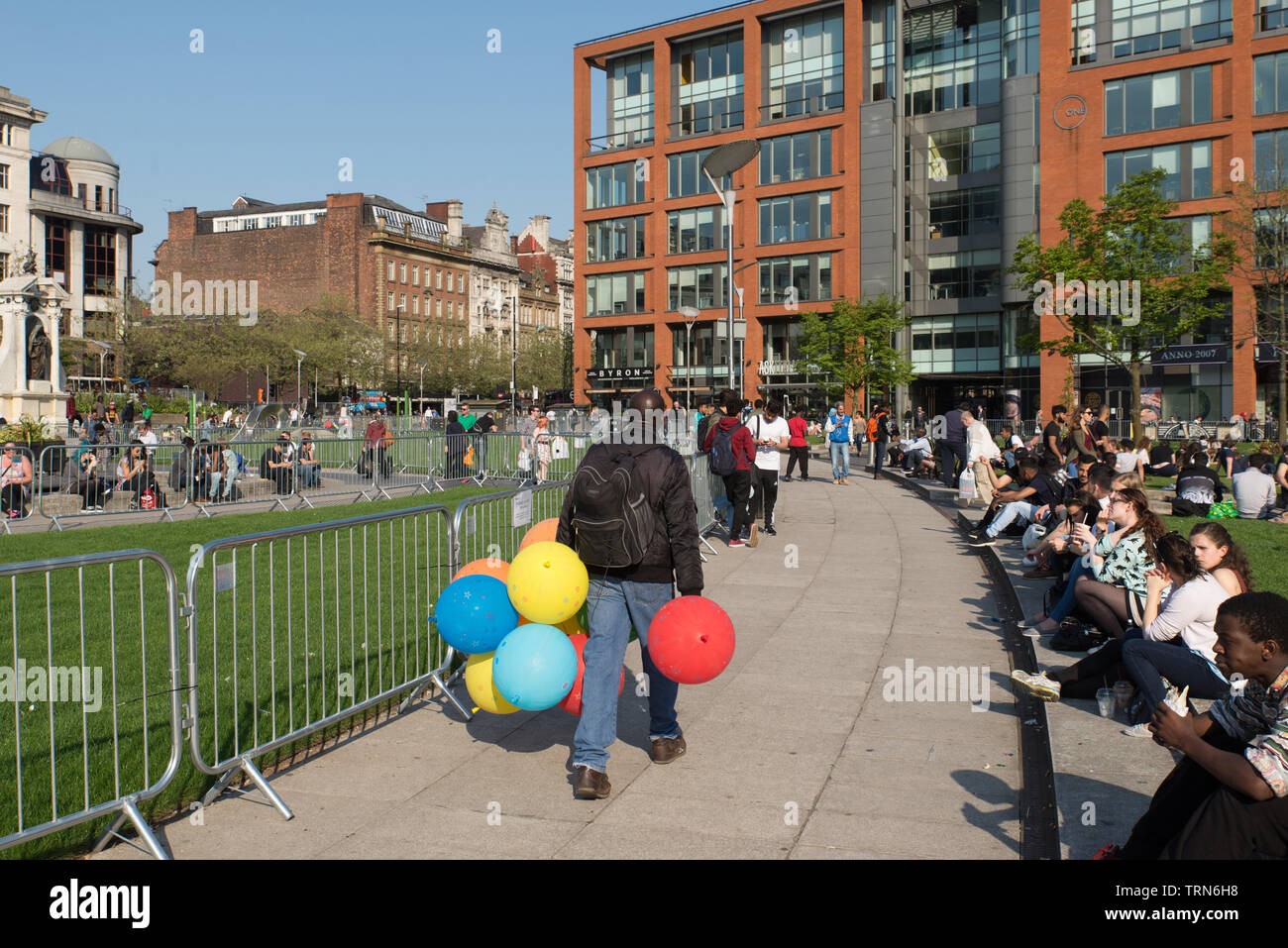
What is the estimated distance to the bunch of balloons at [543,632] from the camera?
4.85 m

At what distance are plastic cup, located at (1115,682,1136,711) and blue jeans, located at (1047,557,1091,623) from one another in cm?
149

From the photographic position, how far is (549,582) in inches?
196

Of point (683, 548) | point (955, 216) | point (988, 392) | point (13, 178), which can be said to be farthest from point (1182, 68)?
point (13, 178)

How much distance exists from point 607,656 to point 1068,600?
4012mm

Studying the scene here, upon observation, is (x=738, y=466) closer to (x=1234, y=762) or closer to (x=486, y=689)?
(x=486, y=689)

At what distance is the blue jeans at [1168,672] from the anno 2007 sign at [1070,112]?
4748cm

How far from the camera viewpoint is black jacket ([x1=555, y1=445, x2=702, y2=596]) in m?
5.07

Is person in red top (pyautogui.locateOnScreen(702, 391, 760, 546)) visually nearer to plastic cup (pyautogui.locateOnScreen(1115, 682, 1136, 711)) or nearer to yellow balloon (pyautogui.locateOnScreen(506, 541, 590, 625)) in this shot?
plastic cup (pyautogui.locateOnScreen(1115, 682, 1136, 711))

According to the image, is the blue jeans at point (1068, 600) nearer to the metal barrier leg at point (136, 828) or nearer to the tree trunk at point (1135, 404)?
the metal barrier leg at point (136, 828)

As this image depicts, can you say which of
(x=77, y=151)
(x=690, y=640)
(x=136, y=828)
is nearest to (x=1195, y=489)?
(x=690, y=640)

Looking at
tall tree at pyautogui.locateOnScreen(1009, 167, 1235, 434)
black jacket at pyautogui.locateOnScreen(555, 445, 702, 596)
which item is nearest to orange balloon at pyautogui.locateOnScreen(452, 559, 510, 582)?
black jacket at pyautogui.locateOnScreen(555, 445, 702, 596)

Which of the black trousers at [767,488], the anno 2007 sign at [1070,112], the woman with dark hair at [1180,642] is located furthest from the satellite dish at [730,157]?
the anno 2007 sign at [1070,112]
